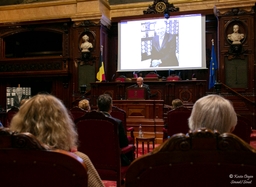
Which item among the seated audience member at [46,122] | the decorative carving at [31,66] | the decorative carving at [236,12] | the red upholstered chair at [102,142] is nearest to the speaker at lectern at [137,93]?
the decorative carving at [236,12]

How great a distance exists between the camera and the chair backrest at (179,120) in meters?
3.57

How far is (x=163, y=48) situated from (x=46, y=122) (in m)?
8.63

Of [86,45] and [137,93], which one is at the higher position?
[86,45]

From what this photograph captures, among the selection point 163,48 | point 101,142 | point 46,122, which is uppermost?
point 163,48

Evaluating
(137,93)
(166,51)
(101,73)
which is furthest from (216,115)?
(166,51)

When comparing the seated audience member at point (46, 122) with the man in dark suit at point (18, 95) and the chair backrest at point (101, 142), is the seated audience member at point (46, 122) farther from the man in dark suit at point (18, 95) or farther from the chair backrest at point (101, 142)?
the man in dark suit at point (18, 95)

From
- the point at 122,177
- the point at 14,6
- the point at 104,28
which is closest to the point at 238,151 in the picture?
the point at 122,177

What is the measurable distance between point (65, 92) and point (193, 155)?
9651 mm

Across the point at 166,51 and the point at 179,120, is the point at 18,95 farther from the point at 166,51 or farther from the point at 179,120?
the point at 179,120

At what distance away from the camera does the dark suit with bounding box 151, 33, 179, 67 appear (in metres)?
9.48

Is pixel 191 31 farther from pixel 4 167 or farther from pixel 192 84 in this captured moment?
pixel 4 167

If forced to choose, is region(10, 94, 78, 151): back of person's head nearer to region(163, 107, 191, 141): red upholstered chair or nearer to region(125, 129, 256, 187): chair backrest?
region(125, 129, 256, 187): chair backrest

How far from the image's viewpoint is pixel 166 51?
9.59m

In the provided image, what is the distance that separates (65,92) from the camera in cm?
1030
